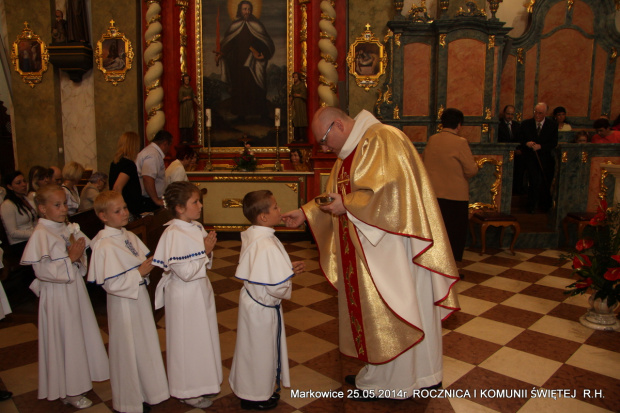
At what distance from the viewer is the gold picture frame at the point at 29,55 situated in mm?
8664

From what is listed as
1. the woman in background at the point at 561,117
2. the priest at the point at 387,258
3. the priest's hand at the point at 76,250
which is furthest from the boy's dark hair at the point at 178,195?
the woman in background at the point at 561,117

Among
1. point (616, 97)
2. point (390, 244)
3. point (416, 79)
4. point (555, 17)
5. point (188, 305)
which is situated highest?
point (555, 17)

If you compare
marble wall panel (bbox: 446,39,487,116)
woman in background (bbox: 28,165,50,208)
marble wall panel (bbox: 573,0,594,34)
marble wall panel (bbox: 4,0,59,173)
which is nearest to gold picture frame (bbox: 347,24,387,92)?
marble wall panel (bbox: 446,39,487,116)

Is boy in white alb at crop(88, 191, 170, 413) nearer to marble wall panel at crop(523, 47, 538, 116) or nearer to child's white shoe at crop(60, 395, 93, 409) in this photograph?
child's white shoe at crop(60, 395, 93, 409)

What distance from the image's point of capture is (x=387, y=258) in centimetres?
251

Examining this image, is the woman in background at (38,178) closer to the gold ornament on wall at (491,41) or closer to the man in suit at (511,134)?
the gold ornament on wall at (491,41)

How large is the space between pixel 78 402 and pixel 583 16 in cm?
983

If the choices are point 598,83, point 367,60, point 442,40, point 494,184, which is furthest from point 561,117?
point 367,60

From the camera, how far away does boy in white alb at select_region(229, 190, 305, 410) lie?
2486mm

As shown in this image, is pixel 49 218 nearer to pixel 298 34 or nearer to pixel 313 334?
pixel 313 334

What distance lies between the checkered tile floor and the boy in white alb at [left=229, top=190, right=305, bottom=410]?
300 millimetres

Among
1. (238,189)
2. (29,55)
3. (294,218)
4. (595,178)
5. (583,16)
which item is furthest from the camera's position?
(583,16)

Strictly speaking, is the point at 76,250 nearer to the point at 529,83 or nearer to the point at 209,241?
the point at 209,241

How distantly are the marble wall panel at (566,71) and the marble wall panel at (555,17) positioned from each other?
146 millimetres
